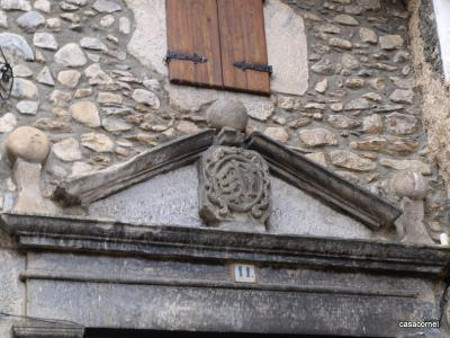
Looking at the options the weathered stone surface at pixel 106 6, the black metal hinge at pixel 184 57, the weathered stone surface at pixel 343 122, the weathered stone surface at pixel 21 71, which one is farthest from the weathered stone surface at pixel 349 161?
the weathered stone surface at pixel 21 71

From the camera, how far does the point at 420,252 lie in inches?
234

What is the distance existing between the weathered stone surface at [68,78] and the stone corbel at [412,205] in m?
1.87

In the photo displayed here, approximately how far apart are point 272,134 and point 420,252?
3.39ft

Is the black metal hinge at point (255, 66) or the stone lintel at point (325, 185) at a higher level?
the black metal hinge at point (255, 66)

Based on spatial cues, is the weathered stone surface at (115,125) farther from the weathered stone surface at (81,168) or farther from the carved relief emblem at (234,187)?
the carved relief emblem at (234,187)

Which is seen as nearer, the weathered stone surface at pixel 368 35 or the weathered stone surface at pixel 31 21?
the weathered stone surface at pixel 31 21

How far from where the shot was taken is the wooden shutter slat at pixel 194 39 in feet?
19.8

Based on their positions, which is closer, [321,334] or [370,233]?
[321,334]

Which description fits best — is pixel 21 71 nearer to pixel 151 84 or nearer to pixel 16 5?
pixel 16 5

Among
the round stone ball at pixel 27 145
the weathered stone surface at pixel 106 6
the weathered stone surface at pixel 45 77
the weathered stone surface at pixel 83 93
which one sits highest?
the weathered stone surface at pixel 106 6

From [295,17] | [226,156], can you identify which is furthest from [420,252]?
[295,17]

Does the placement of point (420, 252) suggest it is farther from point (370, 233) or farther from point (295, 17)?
point (295, 17)

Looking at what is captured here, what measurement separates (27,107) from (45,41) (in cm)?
40

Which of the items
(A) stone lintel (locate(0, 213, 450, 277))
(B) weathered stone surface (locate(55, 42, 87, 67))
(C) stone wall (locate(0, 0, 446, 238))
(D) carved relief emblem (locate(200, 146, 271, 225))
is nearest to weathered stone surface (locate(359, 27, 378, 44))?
(C) stone wall (locate(0, 0, 446, 238))
